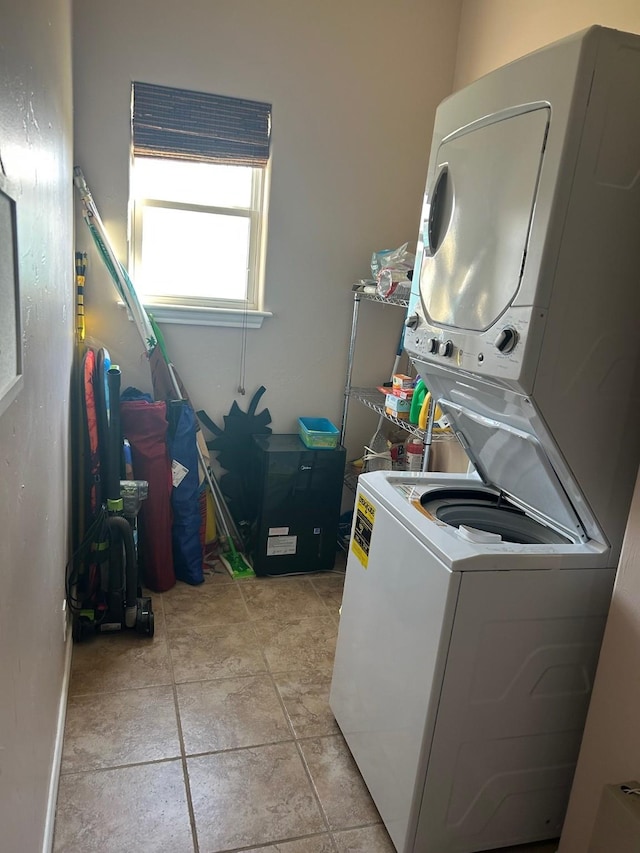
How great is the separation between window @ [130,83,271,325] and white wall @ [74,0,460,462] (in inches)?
2.7

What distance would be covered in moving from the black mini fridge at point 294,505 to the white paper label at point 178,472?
13.7 inches

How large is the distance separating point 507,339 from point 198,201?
2.04 metres

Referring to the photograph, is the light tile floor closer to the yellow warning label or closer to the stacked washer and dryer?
the stacked washer and dryer

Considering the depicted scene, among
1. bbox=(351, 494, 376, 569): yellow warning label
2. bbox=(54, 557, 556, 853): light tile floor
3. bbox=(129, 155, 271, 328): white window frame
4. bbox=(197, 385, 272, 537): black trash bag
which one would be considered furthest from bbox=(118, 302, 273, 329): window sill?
bbox=(351, 494, 376, 569): yellow warning label

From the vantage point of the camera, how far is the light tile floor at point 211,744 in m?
1.54

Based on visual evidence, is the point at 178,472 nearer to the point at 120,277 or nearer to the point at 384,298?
the point at 120,277

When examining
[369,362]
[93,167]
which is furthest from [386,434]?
[93,167]

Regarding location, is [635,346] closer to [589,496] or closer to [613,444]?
[613,444]

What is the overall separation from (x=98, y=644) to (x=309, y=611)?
84 cm

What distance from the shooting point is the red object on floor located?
99.3 inches

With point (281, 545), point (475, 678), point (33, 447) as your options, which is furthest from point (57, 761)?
point (281, 545)

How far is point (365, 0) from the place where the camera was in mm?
2689

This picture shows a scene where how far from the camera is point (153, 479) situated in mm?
2559

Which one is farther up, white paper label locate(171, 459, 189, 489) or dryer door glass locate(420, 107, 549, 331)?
dryer door glass locate(420, 107, 549, 331)
